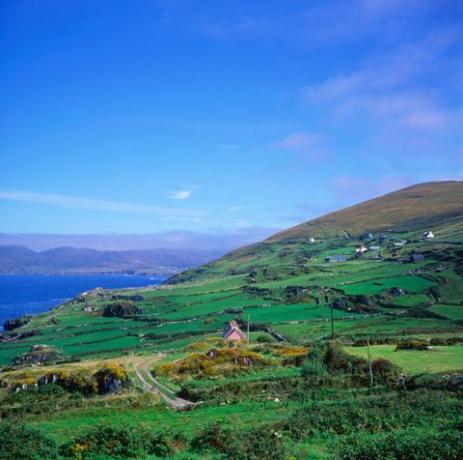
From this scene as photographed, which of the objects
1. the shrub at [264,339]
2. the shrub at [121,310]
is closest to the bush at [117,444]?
the shrub at [264,339]

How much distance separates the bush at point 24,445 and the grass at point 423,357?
73.5ft

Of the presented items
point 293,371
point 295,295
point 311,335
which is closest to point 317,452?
point 293,371

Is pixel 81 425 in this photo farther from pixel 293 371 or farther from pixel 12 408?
pixel 293 371

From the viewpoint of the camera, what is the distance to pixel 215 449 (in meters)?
18.2

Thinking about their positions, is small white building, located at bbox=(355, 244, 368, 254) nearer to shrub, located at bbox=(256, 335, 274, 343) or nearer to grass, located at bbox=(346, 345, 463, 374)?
shrub, located at bbox=(256, 335, 274, 343)

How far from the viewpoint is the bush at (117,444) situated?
1828 centimetres

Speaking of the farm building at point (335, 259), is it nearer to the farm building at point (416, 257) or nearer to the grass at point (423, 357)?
the farm building at point (416, 257)

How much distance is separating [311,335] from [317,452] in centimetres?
4266

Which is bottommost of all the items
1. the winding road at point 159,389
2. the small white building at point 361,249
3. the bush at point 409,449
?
the winding road at point 159,389

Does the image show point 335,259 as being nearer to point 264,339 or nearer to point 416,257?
point 416,257

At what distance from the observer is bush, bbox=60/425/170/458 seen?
18281mm

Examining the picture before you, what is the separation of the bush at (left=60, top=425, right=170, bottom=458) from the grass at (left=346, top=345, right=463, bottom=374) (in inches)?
760

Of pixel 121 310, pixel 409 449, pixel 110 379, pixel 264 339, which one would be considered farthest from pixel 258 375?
pixel 121 310

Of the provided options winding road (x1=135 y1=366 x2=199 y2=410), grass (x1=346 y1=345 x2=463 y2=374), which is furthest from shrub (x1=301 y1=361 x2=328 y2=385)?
winding road (x1=135 y1=366 x2=199 y2=410)
